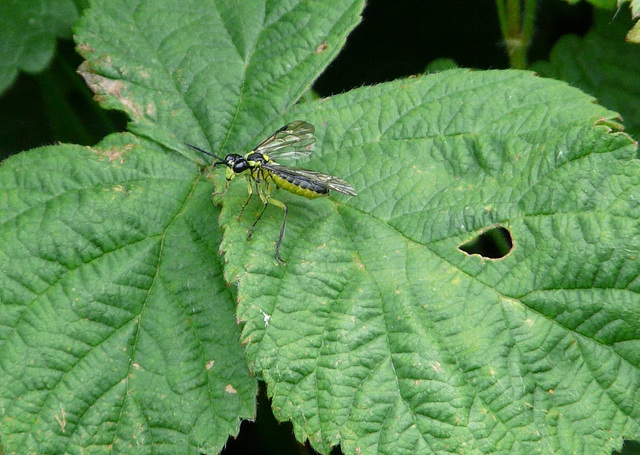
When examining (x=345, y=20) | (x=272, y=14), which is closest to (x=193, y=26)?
(x=272, y=14)

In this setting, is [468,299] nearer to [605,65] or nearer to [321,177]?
[321,177]

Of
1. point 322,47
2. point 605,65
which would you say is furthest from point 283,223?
point 605,65

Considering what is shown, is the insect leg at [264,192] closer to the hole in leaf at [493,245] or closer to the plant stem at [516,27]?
the hole in leaf at [493,245]

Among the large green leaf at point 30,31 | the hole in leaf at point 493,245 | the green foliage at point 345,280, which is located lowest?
the hole in leaf at point 493,245

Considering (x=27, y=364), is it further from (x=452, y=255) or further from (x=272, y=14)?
(x=272, y=14)

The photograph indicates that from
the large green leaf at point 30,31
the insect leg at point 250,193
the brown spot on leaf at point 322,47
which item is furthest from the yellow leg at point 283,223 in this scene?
the large green leaf at point 30,31

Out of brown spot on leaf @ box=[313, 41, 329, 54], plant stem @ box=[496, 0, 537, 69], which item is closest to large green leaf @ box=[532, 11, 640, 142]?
plant stem @ box=[496, 0, 537, 69]
